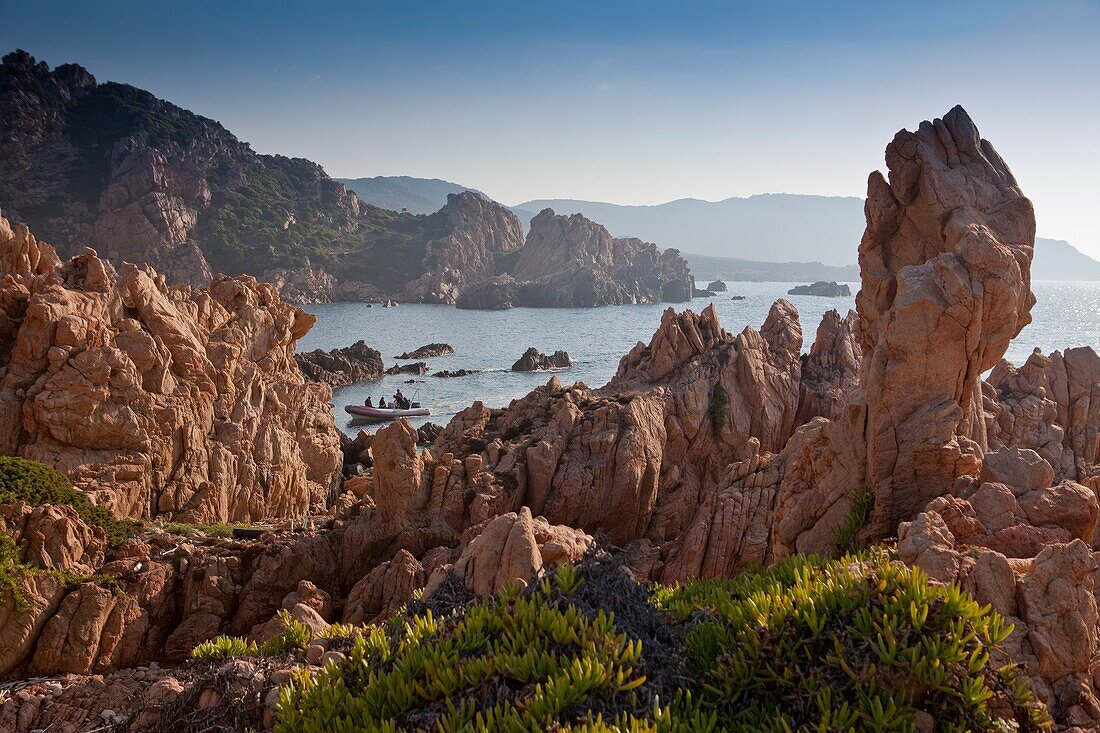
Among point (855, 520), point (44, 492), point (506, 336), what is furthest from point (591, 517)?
point (506, 336)

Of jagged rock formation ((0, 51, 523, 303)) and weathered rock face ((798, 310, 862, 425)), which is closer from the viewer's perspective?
weathered rock face ((798, 310, 862, 425))

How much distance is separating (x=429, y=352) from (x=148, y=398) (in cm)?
5915

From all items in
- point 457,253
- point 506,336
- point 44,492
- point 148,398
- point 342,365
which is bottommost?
point 342,365

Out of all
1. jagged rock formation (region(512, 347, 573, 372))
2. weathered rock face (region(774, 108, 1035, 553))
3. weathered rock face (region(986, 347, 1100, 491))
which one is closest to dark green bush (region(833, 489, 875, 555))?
A: weathered rock face (region(774, 108, 1035, 553))

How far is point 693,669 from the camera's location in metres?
6.10

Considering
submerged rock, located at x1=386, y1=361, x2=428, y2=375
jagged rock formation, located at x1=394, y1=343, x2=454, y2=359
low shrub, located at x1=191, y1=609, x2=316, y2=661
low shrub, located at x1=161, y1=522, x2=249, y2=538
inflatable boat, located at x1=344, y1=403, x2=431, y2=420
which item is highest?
low shrub, located at x1=191, y1=609, x2=316, y2=661

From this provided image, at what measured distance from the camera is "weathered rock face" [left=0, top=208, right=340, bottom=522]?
19938mm

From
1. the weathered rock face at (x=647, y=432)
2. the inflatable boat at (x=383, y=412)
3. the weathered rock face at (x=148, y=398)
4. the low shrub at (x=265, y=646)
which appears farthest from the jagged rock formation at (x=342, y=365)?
→ the low shrub at (x=265, y=646)

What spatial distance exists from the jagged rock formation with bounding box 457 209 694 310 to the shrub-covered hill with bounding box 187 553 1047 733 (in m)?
133

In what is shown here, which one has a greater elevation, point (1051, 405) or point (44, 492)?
point (1051, 405)

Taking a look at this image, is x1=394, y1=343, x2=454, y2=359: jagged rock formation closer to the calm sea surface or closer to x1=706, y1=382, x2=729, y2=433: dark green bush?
the calm sea surface

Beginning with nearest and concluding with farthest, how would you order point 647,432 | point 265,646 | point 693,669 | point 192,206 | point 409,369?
point 693,669
point 265,646
point 647,432
point 409,369
point 192,206

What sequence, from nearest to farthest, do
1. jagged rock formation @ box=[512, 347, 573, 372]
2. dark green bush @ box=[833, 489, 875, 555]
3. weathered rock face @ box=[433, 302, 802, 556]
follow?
1. dark green bush @ box=[833, 489, 875, 555]
2. weathered rock face @ box=[433, 302, 802, 556]
3. jagged rock formation @ box=[512, 347, 573, 372]

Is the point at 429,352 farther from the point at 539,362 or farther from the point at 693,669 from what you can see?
the point at 693,669
